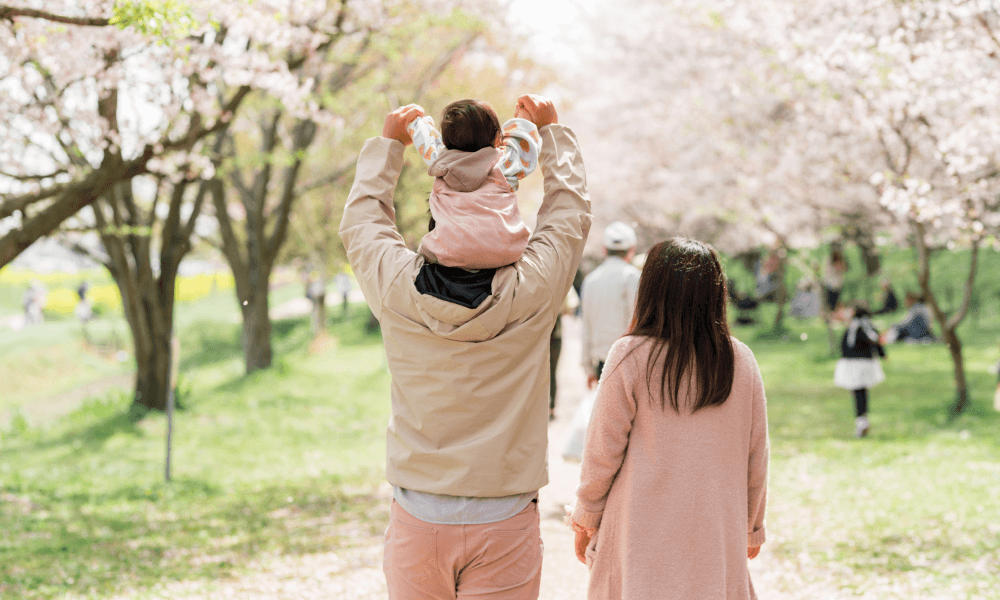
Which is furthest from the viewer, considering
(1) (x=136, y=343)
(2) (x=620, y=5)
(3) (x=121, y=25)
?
(2) (x=620, y=5)

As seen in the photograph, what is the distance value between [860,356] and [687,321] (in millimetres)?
7973

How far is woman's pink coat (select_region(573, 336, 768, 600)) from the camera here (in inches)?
98.2

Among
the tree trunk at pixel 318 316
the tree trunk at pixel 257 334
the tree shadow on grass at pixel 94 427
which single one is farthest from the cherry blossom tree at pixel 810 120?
the tree shadow on grass at pixel 94 427

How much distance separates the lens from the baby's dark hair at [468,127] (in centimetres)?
247

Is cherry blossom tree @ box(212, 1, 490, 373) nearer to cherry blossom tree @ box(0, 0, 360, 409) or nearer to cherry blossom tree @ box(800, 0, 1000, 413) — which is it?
cherry blossom tree @ box(0, 0, 360, 409)

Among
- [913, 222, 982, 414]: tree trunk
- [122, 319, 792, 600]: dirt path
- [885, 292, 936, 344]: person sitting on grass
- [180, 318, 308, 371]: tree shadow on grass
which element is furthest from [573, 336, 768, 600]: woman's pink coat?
[180, 318, 308, 371]: tree shadow on grass

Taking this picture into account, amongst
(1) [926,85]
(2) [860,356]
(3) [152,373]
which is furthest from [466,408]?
(3) [152,373]

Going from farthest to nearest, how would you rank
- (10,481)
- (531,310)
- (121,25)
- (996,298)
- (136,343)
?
(996,298), (136,343), (10,481), (121,25), (531,310)

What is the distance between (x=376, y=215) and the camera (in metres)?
2.62

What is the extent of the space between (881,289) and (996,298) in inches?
100.0

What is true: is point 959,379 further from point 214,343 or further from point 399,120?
point 214,343

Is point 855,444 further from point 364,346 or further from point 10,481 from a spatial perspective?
point 364,346

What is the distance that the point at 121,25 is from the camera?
5.01m

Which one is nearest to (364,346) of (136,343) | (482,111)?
(136,343)
